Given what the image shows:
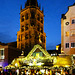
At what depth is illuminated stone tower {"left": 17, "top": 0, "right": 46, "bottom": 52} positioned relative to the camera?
66881 mm

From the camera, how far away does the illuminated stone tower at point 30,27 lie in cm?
6688

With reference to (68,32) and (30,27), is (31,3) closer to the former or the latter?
(30,27)

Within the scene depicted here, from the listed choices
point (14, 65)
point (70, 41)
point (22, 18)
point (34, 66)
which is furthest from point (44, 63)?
point (22, 18)

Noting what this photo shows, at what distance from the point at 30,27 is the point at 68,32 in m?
33.1

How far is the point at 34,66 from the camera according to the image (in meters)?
23.5

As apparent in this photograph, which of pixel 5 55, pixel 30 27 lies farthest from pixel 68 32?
pixel 30 27

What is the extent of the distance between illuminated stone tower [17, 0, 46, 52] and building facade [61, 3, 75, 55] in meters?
30.2

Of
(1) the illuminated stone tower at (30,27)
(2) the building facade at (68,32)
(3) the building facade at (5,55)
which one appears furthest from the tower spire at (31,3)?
(3) the building facade at (5,55)

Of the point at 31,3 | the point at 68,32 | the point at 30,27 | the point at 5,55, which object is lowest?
the point at 5,55

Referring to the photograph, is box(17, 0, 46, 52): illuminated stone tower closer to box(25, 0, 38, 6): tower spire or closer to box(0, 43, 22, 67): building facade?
box(25, 0, 38, 6): tower spire

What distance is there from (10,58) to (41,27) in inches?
1498

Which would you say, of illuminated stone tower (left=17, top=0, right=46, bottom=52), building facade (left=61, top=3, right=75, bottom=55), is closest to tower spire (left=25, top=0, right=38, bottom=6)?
illuminated stone tower (left=17, top=0, right=46, bottom=52)

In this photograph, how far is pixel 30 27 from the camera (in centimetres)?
6750

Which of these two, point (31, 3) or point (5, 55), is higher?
point (31, 3)
